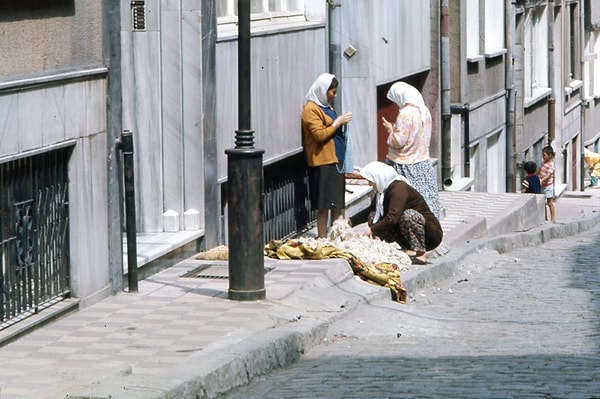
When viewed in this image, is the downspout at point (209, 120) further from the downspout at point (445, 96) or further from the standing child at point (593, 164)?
the standing child at point (593, 164)

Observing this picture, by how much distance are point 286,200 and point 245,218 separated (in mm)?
4813

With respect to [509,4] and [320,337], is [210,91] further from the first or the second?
[509,4]

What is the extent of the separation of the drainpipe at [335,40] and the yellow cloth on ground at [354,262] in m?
3.86

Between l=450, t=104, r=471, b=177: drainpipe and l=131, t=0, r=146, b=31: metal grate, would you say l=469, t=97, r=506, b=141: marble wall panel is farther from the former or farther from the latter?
l=131, t=0, r=146, b=31: metal grate

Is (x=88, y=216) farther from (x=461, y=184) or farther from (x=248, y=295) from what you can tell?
(x=461, y=184)

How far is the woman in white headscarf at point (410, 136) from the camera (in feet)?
48.2

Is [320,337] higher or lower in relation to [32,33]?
lower

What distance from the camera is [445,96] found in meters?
22.5

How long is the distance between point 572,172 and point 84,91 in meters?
28.5

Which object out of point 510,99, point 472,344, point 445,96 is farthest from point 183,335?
point 510,99

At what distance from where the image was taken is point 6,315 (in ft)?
29.7

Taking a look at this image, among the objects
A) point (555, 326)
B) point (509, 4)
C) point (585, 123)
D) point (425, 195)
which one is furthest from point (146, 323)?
point (585, 123)

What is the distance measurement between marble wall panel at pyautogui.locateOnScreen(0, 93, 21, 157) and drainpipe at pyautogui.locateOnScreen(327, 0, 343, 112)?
743cm

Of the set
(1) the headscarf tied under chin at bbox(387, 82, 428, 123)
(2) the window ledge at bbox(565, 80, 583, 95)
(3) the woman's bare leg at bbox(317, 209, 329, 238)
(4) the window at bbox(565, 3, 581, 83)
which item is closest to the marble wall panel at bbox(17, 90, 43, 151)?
(3) the woman's bare leg at bbox(317, 209, 329, 238)
